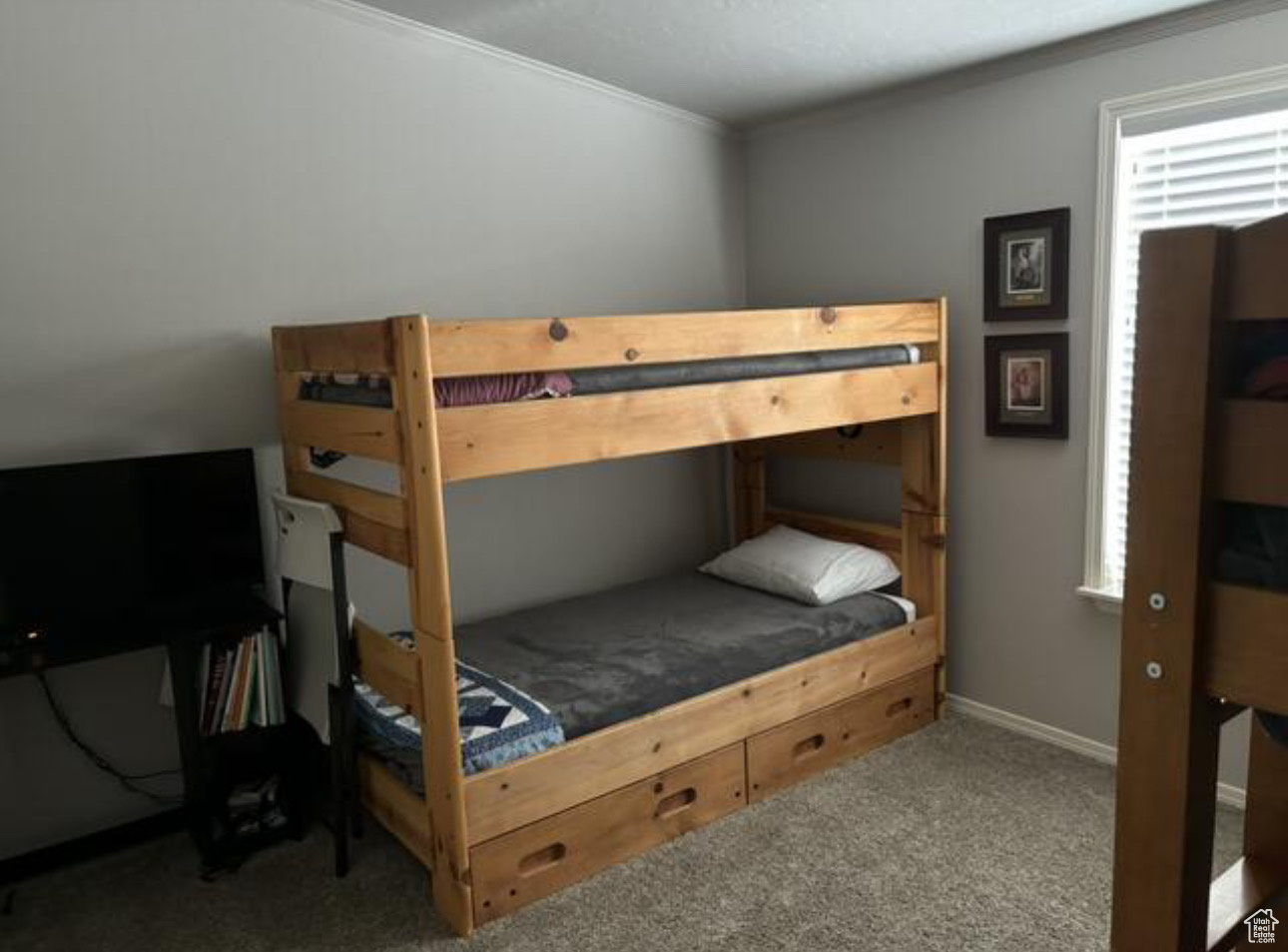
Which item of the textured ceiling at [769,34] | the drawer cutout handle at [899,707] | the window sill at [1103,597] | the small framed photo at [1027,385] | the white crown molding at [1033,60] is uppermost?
the textured ceiling at [769,34]

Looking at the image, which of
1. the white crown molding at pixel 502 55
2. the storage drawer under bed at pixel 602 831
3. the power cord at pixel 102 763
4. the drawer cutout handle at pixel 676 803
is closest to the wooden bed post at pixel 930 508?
the storage drawer under bed at pixel 602 831

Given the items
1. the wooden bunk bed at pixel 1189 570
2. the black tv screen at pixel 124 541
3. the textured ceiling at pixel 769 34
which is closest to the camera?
the wooden bunk bed at pixel 1189 570

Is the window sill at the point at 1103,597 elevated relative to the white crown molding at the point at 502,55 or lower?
lower

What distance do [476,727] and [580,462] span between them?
690 millimetres

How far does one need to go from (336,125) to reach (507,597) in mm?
1620

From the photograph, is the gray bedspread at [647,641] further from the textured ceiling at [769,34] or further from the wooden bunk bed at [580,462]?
the textured ceiling at [769,34]

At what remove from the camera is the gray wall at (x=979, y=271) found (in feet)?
9.42

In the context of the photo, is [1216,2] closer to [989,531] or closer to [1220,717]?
[989,531]

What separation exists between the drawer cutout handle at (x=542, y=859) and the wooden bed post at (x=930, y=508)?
1577 millimetres

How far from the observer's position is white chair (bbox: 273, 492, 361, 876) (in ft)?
7.73

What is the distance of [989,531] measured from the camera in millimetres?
3244

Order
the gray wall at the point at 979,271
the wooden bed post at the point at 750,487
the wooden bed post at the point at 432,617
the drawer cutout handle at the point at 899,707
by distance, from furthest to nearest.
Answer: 1. the wooden bed post at the point at 750,487
2. the drawer cutout handle at the point at 899,707
3. the gray wall at the point at 979,271
4. the wooden bed post at the point at 432,617

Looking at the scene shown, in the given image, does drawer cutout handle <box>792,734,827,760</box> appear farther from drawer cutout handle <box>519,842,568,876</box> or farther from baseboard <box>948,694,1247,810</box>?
drawer cutout handle <box>519,842,568,876</box>

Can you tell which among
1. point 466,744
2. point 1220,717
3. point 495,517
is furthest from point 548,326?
point 1220,717
